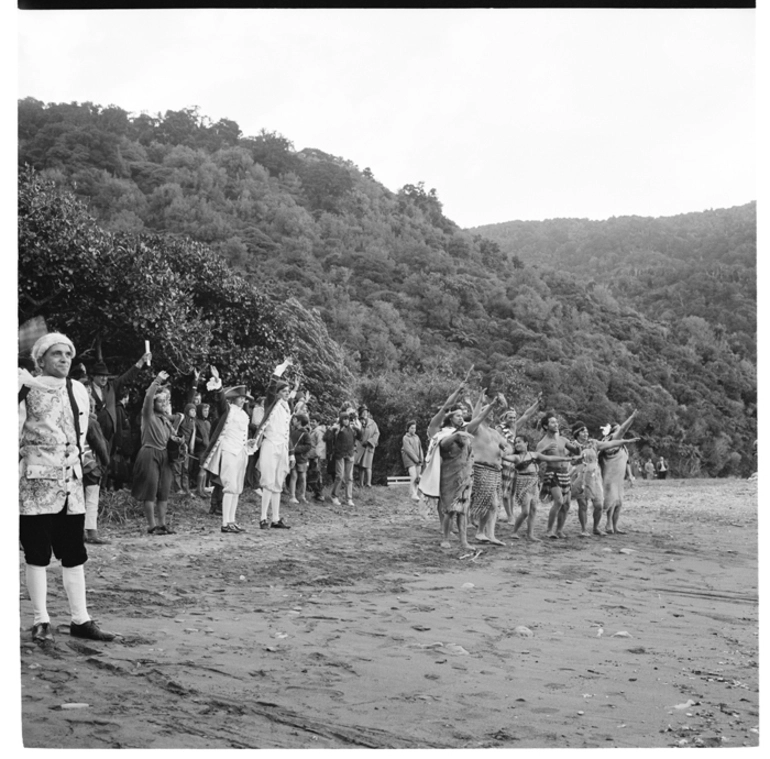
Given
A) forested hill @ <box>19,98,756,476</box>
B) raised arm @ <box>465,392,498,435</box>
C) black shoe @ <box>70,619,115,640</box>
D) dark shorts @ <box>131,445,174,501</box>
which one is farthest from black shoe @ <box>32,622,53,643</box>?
raised arm @ <box>465,392,498,435</box>

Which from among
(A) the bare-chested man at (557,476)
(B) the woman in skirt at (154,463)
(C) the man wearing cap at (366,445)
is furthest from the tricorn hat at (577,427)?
(B) the woman in skirt at (154,463)

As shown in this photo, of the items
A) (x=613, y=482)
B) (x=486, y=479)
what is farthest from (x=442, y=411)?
(x=613, y=482)

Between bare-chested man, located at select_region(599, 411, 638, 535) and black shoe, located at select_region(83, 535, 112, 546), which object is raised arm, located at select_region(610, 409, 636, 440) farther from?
black shoe, located at select_region(83, 535, 112, 546)

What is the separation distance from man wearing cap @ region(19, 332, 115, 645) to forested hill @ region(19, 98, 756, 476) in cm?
137

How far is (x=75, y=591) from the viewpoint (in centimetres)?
412

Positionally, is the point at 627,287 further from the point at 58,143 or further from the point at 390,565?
the point at 58,143

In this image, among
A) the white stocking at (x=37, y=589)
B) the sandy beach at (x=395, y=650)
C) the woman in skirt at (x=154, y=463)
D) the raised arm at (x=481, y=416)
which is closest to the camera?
the sandy beach at (x=395, y=650)

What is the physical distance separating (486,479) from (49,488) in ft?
14.2

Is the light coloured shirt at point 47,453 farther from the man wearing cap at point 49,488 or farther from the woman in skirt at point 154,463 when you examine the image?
the woman in skirt at point 154,463

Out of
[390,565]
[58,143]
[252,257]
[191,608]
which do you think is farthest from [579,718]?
[58,143]

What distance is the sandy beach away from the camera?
146 inches

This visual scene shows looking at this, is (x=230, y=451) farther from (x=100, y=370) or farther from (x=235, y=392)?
(x=100, y=370)

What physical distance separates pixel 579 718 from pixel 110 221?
4.42 m

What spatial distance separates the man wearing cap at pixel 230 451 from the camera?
717 cm
